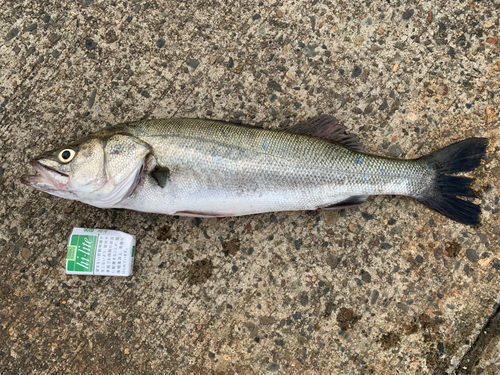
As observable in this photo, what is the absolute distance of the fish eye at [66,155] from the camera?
261 centimetres

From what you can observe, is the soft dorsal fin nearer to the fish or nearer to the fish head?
the fish

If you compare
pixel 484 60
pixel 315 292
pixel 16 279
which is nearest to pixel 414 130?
pixel 484 60

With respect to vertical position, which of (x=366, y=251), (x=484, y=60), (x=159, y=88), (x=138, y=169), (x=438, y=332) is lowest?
(x=438, y=332)

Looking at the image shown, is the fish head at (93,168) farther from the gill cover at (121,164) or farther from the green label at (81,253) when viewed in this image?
the green label at (81,253)

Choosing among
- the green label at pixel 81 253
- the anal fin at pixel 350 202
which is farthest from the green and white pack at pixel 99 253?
the anal fin at pixel 350 202

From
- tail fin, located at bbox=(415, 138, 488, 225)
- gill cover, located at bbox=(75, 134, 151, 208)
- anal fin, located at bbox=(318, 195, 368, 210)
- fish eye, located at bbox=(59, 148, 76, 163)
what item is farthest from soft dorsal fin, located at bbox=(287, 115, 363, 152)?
fish eye, located at bbox=(59, 148, 76, 163)

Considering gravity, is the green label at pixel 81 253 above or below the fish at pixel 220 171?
below

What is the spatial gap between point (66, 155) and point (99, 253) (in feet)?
2.88

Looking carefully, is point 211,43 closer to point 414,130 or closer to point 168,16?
point 168,16

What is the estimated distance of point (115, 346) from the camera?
293cm

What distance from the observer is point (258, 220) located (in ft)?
10.0

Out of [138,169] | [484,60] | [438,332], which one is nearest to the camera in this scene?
[138,169]

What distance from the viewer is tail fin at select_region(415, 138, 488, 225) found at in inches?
110

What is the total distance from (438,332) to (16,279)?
3813mm
